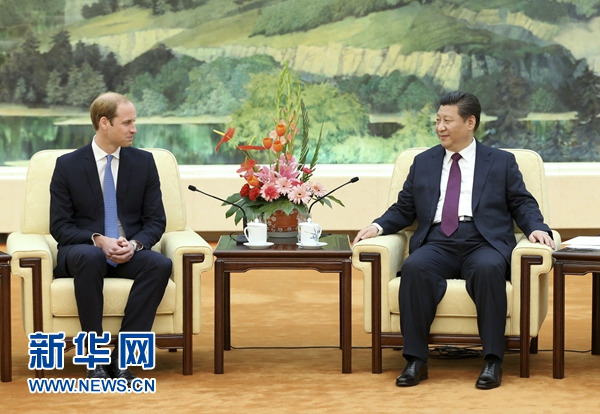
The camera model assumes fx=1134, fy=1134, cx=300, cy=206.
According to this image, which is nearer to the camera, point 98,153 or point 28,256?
point 28,256

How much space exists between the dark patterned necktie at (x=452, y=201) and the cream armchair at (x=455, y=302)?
26 centimetres

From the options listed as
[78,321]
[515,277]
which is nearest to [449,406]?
[515,277]

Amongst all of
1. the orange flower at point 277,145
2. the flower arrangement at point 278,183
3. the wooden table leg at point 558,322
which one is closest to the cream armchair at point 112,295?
the flower arrangement at point 278,183

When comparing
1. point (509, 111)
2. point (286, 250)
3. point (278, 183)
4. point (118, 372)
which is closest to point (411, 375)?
point (286, 250)

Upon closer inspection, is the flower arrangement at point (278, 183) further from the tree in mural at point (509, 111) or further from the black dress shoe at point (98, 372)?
the tree in mural at point (509, 111)

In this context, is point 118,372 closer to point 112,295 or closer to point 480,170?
point 112,295

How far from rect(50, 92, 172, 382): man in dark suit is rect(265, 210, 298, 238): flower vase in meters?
0.47

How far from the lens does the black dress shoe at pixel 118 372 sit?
14.5 ft

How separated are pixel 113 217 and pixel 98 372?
69 cm

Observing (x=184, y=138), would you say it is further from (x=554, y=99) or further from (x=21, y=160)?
(x=554, y=99)

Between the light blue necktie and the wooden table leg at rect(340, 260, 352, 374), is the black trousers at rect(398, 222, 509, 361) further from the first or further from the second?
the light blue necktie

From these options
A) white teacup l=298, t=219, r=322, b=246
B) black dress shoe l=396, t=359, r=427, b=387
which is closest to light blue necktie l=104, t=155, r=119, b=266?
white teacup l=298, t=219, r=322, b=246

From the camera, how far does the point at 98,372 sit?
445 cm

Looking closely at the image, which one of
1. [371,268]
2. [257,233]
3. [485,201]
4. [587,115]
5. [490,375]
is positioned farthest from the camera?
[587,115]
